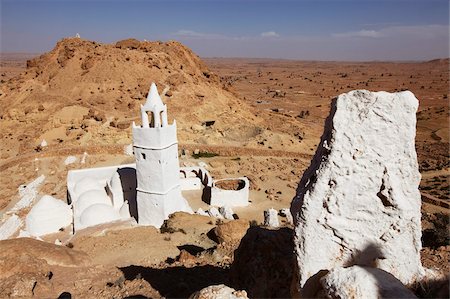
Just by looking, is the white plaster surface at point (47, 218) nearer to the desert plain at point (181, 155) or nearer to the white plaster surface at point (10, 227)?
the desert plain at point (181, 155)

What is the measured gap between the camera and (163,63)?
151 ft

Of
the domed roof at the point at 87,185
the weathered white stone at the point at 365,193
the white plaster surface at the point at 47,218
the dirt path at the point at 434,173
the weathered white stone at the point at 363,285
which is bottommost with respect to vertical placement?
the dirt path at the point at 434,173

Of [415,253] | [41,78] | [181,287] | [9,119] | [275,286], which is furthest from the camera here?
[41,78]

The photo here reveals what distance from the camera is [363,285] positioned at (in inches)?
150

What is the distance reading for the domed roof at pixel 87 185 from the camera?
17.5 meters

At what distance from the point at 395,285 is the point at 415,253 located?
1.15 m

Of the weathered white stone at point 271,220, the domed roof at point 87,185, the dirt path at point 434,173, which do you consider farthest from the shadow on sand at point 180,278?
the dirt path at point 434,173

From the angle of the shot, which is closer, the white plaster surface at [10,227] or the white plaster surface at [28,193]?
the white plaster surface at [10,227]

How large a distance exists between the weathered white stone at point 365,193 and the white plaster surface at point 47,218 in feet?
47.4

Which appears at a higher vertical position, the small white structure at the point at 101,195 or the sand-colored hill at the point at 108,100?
the sand-colored hill at the point at 108,100

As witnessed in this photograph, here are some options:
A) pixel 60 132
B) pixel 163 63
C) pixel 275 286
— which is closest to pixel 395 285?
pixel 275 286

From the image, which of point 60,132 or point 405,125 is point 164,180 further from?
point 60,132

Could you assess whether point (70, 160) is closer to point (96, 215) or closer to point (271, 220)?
point (96, 215)

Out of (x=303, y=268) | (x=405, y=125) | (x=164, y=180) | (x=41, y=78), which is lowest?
(x=164, y=180)
